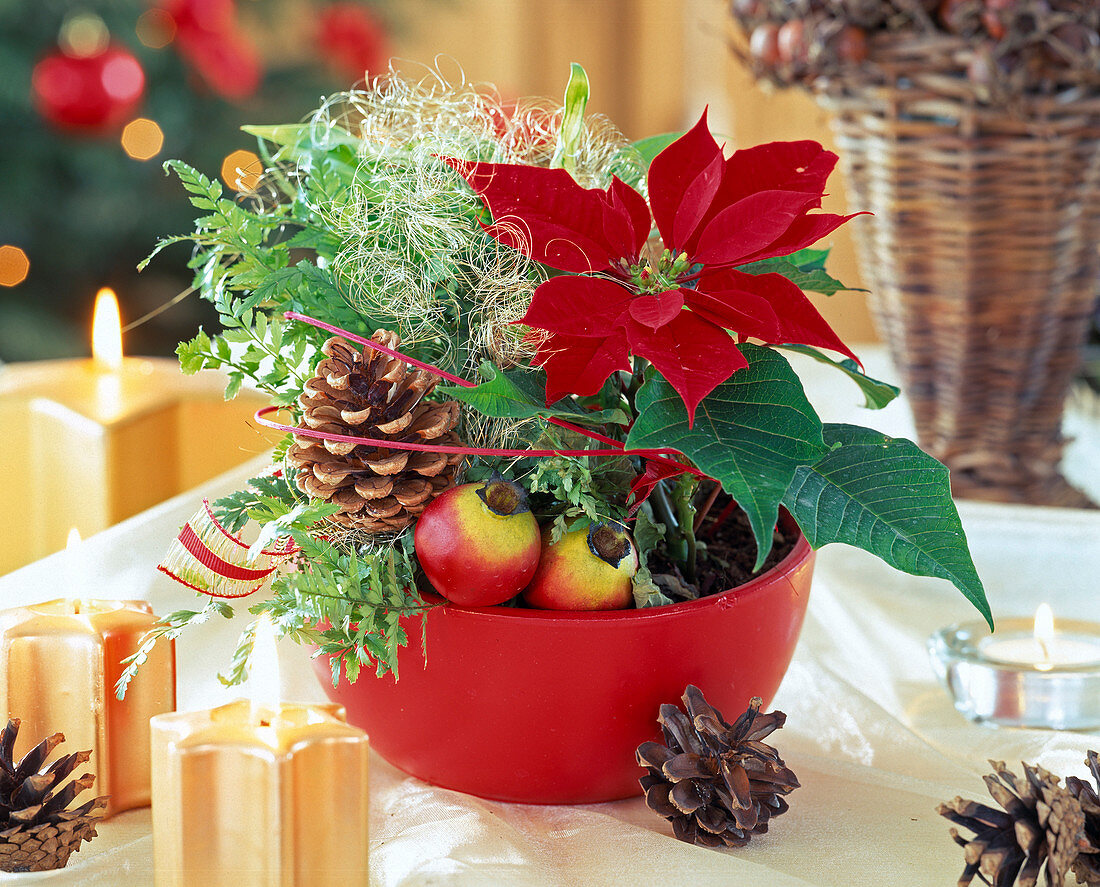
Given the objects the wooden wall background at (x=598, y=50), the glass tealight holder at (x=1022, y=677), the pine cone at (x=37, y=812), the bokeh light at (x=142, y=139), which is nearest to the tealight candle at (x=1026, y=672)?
the glass tealight holder at (x=1022, y=677)

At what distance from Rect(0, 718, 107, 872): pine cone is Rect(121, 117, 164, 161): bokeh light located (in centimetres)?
98

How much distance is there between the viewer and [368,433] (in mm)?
296

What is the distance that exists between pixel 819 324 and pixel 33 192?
40.8 inches

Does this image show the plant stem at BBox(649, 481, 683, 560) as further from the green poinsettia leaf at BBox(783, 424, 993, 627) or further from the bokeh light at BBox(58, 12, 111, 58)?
the bokeh light at BBox(58, 12, 111, 58)

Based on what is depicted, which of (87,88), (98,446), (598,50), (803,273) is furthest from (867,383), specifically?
(598,50)

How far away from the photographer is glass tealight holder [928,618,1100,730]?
0.40 metres

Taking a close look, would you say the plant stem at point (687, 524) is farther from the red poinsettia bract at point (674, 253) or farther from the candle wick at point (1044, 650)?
the candle wick at point (1044, 650)

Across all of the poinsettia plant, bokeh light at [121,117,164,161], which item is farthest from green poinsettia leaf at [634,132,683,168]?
bokeh light at [121,117,164,161]

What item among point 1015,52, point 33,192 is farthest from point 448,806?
point 33,192

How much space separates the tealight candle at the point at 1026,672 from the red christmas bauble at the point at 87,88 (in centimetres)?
91

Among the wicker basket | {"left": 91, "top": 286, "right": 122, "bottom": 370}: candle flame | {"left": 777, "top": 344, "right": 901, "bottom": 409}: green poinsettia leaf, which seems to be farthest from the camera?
{"left": 91, "top": 286, "right": 122, "bottom": 370}: candle flame

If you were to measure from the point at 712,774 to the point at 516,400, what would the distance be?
0.41 feet

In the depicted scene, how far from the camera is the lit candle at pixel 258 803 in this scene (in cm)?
25

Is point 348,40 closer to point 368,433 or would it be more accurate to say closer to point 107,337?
point 107,337
